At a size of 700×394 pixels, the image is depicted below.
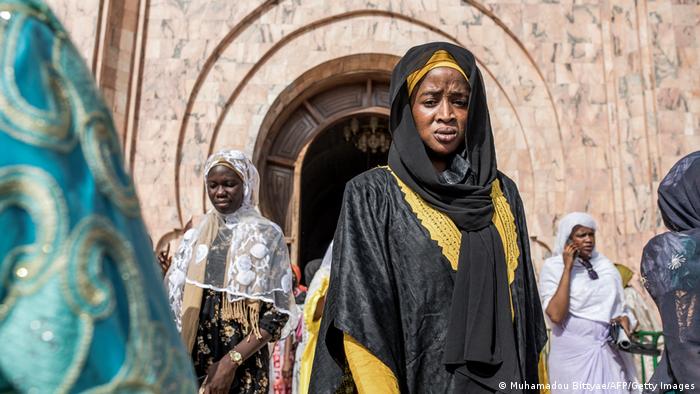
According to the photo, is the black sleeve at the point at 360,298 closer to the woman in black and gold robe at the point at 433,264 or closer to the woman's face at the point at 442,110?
the woman in black and gold robe at the point at 433,264

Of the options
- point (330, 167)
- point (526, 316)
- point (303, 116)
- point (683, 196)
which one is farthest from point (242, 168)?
point (330, 167)

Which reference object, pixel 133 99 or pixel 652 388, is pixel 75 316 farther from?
pixel 133 99

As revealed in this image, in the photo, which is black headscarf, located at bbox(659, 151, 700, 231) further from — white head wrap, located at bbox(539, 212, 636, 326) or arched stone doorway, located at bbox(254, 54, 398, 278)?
arched stone doorway, located at bbox(254, 54, 398, 278)

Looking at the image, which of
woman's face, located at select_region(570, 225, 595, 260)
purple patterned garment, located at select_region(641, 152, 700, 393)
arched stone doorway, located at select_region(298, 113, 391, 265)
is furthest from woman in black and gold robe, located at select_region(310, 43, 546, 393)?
arched stone doorway, located at select_region(298, 113, 391, 265)

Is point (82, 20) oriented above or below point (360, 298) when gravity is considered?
above

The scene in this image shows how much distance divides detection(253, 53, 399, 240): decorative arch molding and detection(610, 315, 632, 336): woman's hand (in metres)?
4.48

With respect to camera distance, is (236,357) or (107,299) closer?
(107,299)

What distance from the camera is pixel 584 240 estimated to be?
5363mm

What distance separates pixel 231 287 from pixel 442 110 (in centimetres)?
159

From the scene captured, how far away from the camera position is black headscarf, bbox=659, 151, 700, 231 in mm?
3023

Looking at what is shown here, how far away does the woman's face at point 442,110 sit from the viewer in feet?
7.94

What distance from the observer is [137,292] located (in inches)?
30.0

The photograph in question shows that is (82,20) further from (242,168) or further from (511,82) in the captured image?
(242,168)

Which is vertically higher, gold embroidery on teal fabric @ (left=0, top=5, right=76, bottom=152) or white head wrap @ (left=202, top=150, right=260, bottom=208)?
white head wrap @ (left=202, top=150, right=260, bottom=208)
